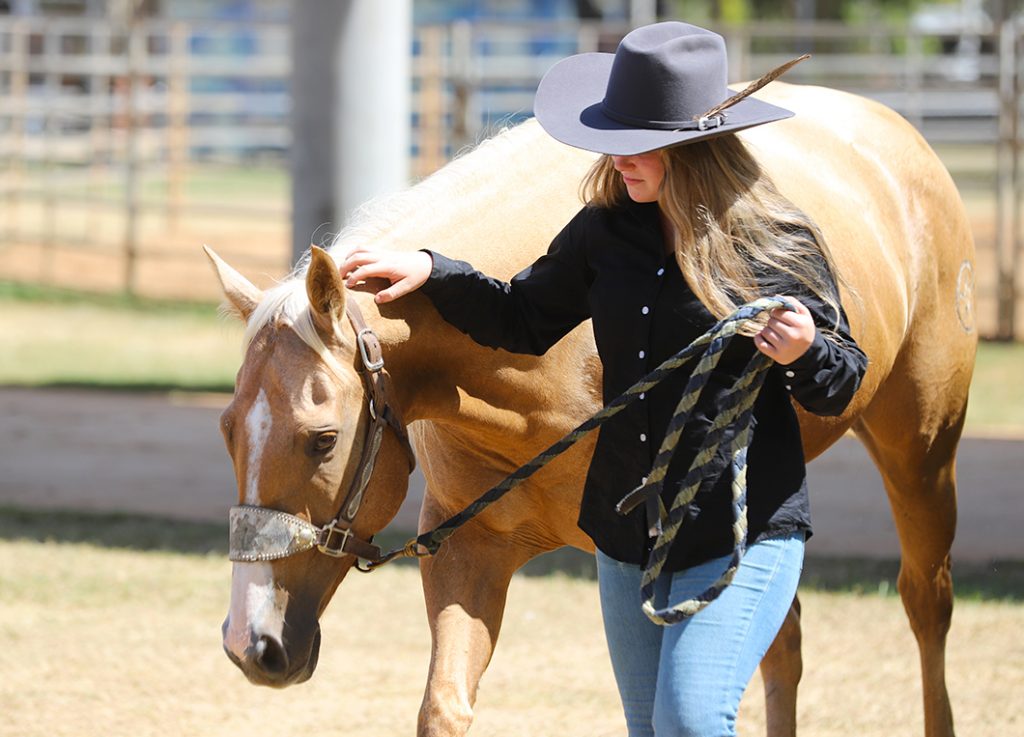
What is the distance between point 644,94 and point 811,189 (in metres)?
1.19

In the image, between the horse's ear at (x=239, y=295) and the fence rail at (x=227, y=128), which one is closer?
the horse's ear at (x=239, y=295)

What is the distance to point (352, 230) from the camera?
3.05m

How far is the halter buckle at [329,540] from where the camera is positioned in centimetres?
262

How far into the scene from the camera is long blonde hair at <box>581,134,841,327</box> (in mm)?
2525

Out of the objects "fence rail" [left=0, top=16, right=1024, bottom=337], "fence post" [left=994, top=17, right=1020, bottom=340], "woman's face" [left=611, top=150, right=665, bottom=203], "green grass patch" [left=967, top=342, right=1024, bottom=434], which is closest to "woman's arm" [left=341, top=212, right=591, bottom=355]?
"woman's face" [left=611, top=150, right=665, bottom=203]

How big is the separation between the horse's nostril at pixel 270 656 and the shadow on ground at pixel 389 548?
10.6ft

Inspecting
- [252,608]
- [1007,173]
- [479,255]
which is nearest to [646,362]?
[479,255]

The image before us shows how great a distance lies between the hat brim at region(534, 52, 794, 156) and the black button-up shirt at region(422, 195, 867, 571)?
0.60 feet

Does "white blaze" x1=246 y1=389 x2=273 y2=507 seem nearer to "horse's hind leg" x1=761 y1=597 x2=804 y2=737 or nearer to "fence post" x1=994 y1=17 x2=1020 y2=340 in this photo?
"horse's hind leg" x1=761 y1=597 x2=804 y2=737

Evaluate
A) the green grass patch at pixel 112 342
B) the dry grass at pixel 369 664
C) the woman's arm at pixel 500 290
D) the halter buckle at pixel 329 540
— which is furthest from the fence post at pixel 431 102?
the halter buckle at pixel 329 540

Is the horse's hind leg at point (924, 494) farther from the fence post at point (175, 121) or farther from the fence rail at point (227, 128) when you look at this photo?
the fence post at point (175, 121)

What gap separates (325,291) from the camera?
2586mm

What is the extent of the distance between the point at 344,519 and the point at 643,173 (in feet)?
2.79

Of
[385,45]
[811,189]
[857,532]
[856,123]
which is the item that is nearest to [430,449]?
[811,189]
